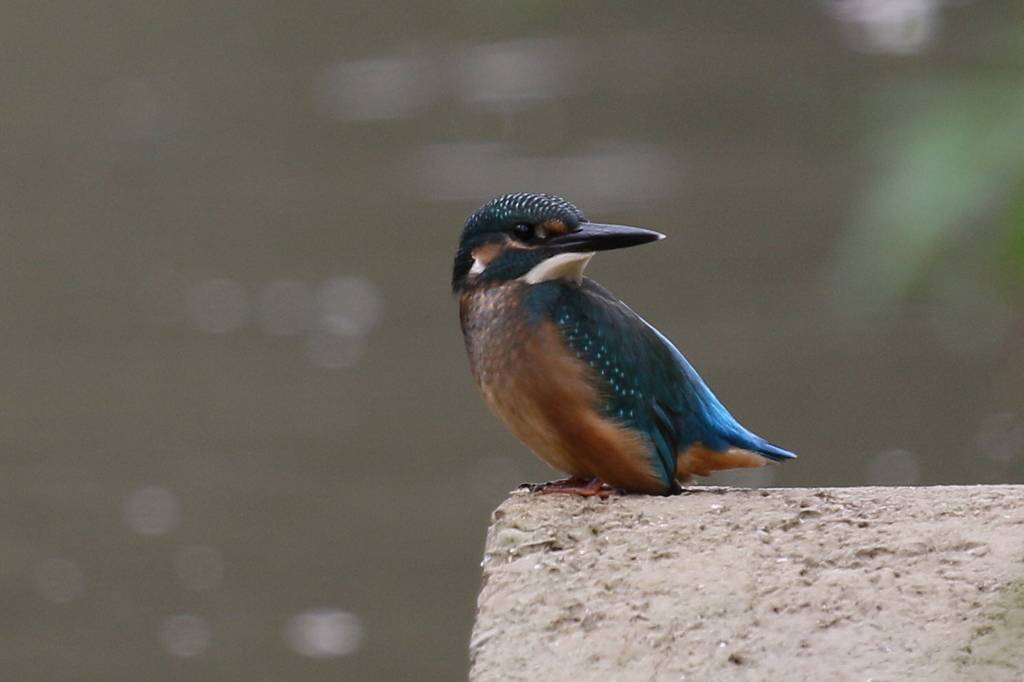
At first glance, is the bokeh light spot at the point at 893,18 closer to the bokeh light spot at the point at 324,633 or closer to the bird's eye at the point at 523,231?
the bird's eye at the point at 523,231

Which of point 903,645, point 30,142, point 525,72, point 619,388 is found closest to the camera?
point 903,645

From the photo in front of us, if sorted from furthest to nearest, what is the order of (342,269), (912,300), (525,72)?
(525,72) → (342,269) → (912,300)

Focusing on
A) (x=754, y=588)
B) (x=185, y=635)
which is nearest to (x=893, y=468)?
(x=185, y=635)

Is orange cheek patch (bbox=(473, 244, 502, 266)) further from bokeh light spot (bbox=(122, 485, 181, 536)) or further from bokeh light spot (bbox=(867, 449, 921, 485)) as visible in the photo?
bokeh light spot (bbox=(122, 485, 181, 536))

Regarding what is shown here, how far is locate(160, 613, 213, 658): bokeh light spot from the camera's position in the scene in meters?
8.06

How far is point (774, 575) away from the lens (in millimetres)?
1879

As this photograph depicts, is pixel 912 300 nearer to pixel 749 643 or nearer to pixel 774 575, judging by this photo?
pixel 749 643

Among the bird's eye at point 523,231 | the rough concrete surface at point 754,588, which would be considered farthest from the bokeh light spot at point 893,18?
the bird's eye at point 523,231

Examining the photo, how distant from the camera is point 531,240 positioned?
103 inches

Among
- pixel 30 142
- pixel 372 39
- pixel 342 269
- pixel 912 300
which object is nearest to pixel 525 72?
pixel 372 39

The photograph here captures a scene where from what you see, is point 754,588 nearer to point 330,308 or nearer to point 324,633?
point 324,633

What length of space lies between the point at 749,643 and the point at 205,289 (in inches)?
332

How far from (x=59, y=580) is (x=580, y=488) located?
261 inches

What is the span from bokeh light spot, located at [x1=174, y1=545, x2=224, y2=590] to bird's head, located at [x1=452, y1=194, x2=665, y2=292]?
604 cm
